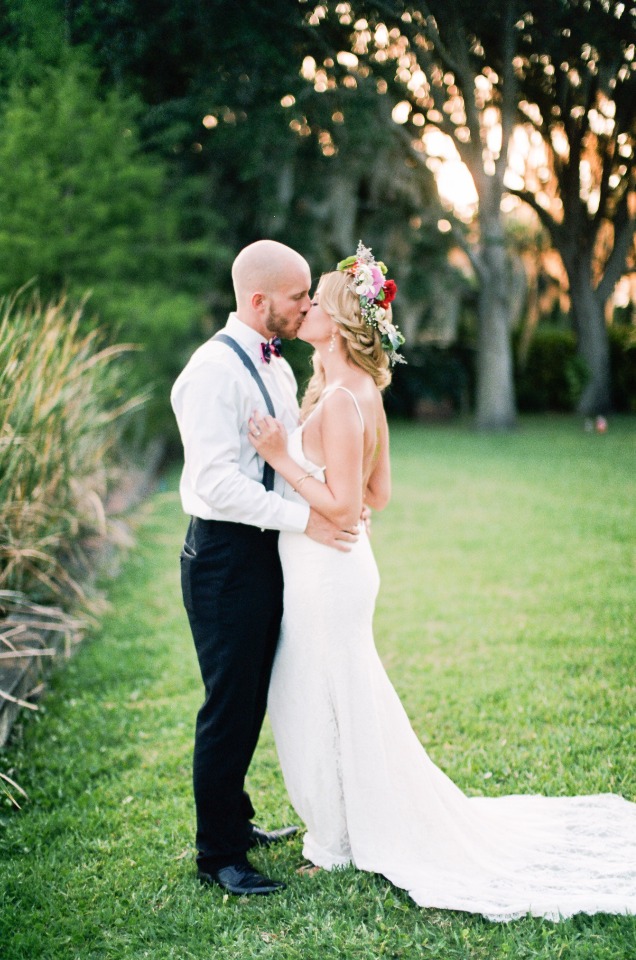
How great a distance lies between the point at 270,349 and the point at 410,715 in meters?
2.12

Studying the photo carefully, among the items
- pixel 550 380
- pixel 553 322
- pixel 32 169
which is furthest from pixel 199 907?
pixel 553 322

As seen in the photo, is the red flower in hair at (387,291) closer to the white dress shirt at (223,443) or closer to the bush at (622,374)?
the white dress shirt at (223,443)

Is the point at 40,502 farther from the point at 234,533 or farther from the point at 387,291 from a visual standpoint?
the point at 387,291

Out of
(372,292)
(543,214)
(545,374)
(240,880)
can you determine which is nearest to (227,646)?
(240,880)

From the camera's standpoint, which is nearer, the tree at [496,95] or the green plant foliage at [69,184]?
the green plant foliage at [69,184]

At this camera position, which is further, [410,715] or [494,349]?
[494,349]

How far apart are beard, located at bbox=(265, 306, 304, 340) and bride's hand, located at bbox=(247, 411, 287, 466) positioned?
313 mm

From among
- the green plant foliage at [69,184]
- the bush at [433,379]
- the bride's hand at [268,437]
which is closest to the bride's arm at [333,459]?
the bride's hand at [268,437]

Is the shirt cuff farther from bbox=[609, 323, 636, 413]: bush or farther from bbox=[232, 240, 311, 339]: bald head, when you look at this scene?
bbox=[609, 323, 636, 413]: bush

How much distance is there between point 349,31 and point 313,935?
13.0m

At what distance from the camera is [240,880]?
2.74m

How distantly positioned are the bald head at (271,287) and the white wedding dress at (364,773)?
39 cm

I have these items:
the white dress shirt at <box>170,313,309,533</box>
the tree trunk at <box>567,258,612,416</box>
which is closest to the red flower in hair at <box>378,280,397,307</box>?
the white dress shirt at <box>170,313,309,533</box>

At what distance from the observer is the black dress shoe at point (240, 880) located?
2703 mm
